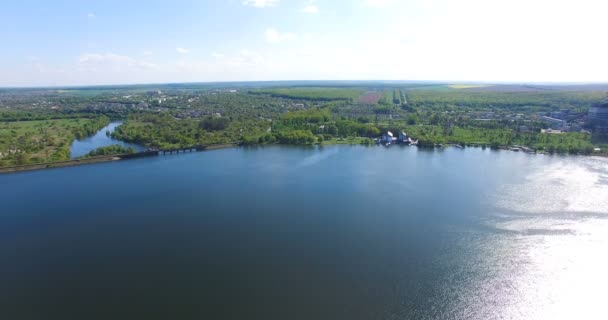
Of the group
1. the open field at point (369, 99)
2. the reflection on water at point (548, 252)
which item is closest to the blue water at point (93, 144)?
the reflection on water at point (548, 252)

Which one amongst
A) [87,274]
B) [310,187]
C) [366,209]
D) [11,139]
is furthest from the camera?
[11,139]

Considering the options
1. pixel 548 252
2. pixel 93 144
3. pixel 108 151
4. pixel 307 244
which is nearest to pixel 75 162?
pixel 108 151

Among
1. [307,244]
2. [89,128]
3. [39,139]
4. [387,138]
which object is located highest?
[89,128]

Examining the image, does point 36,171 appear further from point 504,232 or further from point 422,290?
point 504,232

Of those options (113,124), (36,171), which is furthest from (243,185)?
(113,124)

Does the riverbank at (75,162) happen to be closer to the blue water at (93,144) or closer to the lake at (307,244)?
the lake at (307,244)

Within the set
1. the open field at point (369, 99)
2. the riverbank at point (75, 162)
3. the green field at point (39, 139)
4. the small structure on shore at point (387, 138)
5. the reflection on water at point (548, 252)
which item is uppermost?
the open field at point (369, 99)

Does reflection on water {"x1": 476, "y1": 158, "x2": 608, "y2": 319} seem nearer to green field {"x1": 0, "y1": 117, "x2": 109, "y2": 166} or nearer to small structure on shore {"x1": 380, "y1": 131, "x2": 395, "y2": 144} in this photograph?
small structure on shore {"x1": 380, "y1": 131, "x2": 395, "y2": 144}

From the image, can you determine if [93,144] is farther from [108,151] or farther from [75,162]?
[75,162]
